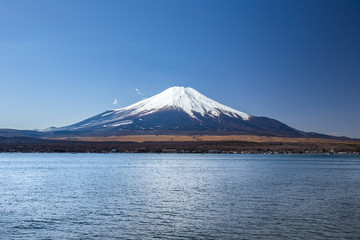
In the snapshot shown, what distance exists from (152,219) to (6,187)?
24949mm

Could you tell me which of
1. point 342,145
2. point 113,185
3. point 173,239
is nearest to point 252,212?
point 173,239

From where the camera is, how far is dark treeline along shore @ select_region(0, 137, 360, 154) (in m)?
164

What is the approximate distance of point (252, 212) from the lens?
92.9 ft

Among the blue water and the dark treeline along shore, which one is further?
the dark treeline along shore

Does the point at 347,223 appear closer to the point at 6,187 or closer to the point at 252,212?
the point at 252,212

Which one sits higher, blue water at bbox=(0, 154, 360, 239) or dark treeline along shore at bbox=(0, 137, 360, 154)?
dark treeline along shore at bbox=(0, 137, 360, 154)

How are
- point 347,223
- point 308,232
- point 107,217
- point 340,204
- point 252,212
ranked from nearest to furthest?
point 308,232, point 347,223, point 107,217, point 252,212, point 340,204

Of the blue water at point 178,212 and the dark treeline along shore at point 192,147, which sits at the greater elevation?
the dark treeline along shore at point 192,147

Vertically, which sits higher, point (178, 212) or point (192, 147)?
point (192, 147)

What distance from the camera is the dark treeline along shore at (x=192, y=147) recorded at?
164 m

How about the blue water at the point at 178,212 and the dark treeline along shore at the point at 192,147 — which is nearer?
the blue water at the point at 178,212

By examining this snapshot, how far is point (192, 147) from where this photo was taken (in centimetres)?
17112

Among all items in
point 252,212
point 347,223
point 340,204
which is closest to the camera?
point 347,223

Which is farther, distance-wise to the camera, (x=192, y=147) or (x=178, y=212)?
(x=192, y=147)
